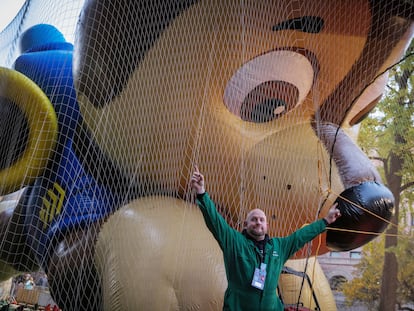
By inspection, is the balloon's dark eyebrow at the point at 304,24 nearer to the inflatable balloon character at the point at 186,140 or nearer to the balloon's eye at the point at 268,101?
the inflatable balloon character at the point at 186,140

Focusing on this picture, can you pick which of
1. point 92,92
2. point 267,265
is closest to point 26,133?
point 92,92

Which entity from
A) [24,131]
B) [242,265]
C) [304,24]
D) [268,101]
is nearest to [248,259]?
[242,265]

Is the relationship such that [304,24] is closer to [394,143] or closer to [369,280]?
[394,143]

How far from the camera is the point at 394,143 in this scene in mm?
7621

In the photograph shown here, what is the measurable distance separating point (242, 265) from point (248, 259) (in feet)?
0.13

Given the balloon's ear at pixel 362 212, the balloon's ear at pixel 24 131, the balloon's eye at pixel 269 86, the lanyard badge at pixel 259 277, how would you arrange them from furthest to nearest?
the balloon's ear at pixel 24 131 < the balloon's eye at pixel 269 86 < the balloon's ear at pixel 362 212 < the lanyard badge at pixel 259 277

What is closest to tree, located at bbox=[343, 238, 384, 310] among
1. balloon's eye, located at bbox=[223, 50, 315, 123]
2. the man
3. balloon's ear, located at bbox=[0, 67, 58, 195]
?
balloon's eye, located at bbox=[223, 50, 315, 123]

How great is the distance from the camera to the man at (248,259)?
5.55ft

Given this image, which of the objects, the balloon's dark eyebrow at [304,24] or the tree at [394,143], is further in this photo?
the tree at [394,143]

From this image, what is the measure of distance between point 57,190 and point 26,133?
1.71 ft

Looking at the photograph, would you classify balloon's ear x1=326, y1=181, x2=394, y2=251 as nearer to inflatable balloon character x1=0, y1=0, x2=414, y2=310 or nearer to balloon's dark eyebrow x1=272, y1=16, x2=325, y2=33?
inflatable balloon character x1=0, y1=0, x2=414, y2=310

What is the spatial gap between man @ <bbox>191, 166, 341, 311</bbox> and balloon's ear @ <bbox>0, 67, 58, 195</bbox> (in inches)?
70.8

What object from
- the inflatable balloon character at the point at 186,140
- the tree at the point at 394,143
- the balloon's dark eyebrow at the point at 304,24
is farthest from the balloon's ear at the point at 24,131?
the tree at the point at 394,143

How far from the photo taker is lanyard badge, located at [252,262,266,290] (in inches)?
66.1
